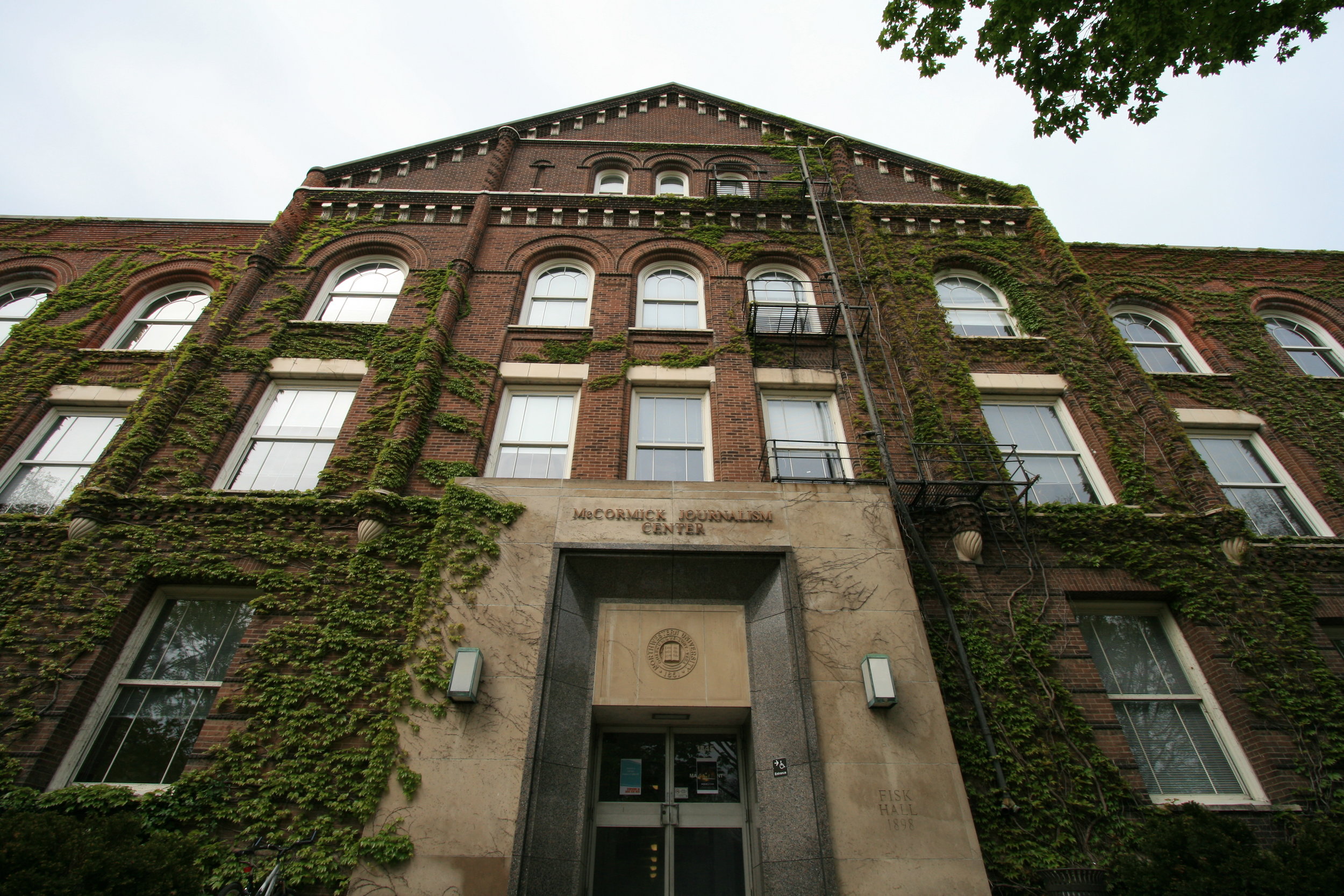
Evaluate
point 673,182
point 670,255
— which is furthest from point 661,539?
point 673,182

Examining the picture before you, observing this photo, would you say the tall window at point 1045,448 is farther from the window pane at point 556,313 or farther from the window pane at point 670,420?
the window pane at point 556,313

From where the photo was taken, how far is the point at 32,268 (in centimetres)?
1442

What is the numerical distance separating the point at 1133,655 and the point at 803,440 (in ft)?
18.6

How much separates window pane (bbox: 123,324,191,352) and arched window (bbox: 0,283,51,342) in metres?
2.61

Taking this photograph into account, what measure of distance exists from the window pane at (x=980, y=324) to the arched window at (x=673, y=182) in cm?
775

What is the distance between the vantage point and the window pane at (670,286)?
1353cm

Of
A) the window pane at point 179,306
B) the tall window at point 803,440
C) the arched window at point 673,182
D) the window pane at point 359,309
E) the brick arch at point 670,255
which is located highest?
the arched window at point 673,182

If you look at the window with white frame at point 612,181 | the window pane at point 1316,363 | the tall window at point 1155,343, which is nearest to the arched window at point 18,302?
the window with white frame at point 612,181

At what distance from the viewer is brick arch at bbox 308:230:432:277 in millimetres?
13625

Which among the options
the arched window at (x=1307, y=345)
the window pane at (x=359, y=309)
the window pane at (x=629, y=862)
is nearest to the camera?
the window pane at (x=629, y=862)

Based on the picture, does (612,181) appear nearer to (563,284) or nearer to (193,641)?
(563,284)

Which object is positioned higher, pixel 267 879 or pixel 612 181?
pixel 612 181

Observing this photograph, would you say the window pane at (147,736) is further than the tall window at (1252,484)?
No

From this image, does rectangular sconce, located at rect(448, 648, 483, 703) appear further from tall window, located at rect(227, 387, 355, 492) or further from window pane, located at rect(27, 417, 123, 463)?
window pane, located at rect(27, 417, 123, 463)
